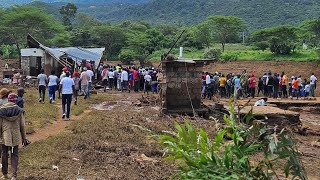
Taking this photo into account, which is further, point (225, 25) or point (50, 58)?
point (225, 25)

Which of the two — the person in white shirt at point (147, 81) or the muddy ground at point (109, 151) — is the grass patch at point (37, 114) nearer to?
the muddy ground at point (109, 151)

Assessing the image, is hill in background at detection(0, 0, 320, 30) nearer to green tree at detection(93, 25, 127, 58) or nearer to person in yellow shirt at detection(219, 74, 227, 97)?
green tree at detection(93, 25, 127, 58)

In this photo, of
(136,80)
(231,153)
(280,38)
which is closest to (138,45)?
(280,38)

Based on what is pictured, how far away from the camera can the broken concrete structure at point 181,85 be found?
15.3m

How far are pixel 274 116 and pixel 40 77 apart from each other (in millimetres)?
8867

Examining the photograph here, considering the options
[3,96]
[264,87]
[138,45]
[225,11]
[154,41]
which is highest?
[225,11]

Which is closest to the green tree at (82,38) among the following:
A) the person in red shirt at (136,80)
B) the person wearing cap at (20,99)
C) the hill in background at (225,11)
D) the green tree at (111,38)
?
the green tree at (111,38)

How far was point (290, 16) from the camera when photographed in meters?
97.8

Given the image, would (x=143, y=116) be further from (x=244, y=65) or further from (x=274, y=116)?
(x=244, y=65)

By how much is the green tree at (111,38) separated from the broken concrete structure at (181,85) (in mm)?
38814

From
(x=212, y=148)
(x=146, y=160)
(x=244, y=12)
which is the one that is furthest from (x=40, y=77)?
(x=244, y=12)

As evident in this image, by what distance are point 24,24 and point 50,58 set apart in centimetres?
2398

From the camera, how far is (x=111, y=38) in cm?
5494

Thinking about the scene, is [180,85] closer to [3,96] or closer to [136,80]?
[3,96]
